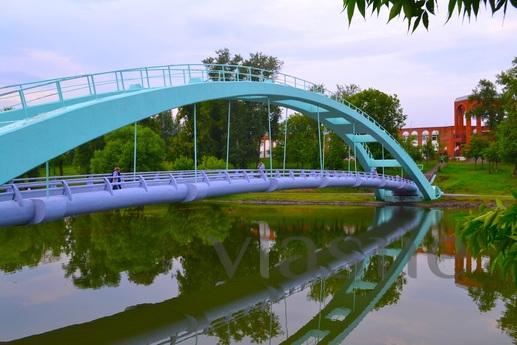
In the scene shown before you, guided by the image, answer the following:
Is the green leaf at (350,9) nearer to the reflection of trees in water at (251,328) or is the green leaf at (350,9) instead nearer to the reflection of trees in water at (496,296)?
the reflection of trees in water at (251,328)

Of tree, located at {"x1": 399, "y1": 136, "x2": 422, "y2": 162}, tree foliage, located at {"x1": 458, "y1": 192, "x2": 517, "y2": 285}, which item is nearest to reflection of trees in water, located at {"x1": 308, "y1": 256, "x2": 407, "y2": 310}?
tree foliage, located at {"x1": 458, "y1": 192, "x2": 517, "y2": 285}

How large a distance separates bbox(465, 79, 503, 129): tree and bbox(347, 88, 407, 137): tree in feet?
39.0

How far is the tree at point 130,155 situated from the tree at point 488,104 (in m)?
34.6

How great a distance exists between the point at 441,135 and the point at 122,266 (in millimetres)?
53859

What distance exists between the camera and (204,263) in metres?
17.4

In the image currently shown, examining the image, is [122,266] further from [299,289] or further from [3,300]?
[299,289]

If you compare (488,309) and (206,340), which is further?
(488,309)

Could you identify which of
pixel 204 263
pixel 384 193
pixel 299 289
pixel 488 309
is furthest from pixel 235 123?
pixel 488 309

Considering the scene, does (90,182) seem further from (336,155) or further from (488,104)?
(488,104)

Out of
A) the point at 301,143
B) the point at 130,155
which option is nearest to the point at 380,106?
the point at 301,143

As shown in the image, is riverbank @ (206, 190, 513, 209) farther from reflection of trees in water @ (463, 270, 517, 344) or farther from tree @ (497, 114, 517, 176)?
reflection of trees in water @ (463, 270, 517, 344)

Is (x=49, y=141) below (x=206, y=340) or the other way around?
the other way around

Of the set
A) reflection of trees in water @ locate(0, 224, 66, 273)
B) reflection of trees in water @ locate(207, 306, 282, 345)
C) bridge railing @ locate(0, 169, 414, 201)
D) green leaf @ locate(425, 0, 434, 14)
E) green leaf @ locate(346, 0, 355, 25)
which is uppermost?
green leaf @ locate(425, 0, 434, 14)

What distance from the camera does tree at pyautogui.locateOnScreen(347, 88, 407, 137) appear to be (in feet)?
161
